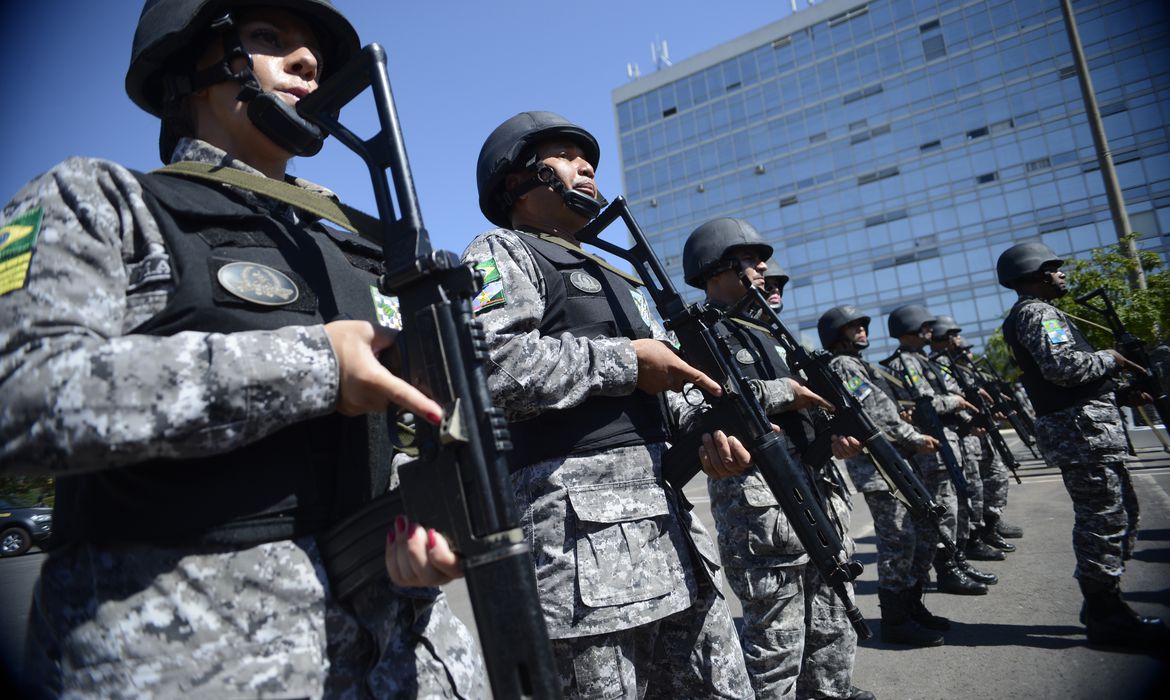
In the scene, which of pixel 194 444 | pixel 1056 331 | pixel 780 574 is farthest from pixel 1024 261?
pixel 194 444

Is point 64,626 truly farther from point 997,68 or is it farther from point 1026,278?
point 997,68

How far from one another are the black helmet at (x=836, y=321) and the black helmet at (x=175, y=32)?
595 cm

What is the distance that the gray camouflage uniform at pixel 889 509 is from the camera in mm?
4953

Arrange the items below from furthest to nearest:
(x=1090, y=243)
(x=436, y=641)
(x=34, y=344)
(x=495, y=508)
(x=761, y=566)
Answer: (x=1090, y=243) → (x=761, y=566) → (x=436, y=641) → (x=495, y=508) → (x=34, y=344)

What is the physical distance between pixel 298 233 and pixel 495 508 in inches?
29.6

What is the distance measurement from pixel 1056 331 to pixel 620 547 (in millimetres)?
4446

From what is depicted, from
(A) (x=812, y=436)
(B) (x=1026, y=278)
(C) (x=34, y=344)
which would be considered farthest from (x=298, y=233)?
(B) (x=1026, y=278)

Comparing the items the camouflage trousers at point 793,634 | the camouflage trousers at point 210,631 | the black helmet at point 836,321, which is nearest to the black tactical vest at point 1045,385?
the black helmet at point 836,321

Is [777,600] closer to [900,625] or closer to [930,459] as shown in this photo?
[900,625]

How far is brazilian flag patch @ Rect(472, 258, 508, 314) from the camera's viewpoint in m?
2.12

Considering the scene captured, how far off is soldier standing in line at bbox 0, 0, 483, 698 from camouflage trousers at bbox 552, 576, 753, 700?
665 mm

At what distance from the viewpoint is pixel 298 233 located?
4.72 feet

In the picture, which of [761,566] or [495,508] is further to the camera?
[761,566]

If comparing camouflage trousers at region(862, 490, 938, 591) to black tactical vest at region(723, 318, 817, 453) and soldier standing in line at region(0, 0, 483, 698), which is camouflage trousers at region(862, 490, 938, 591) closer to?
black tactical vest at region(723, 318, 817, 453)
